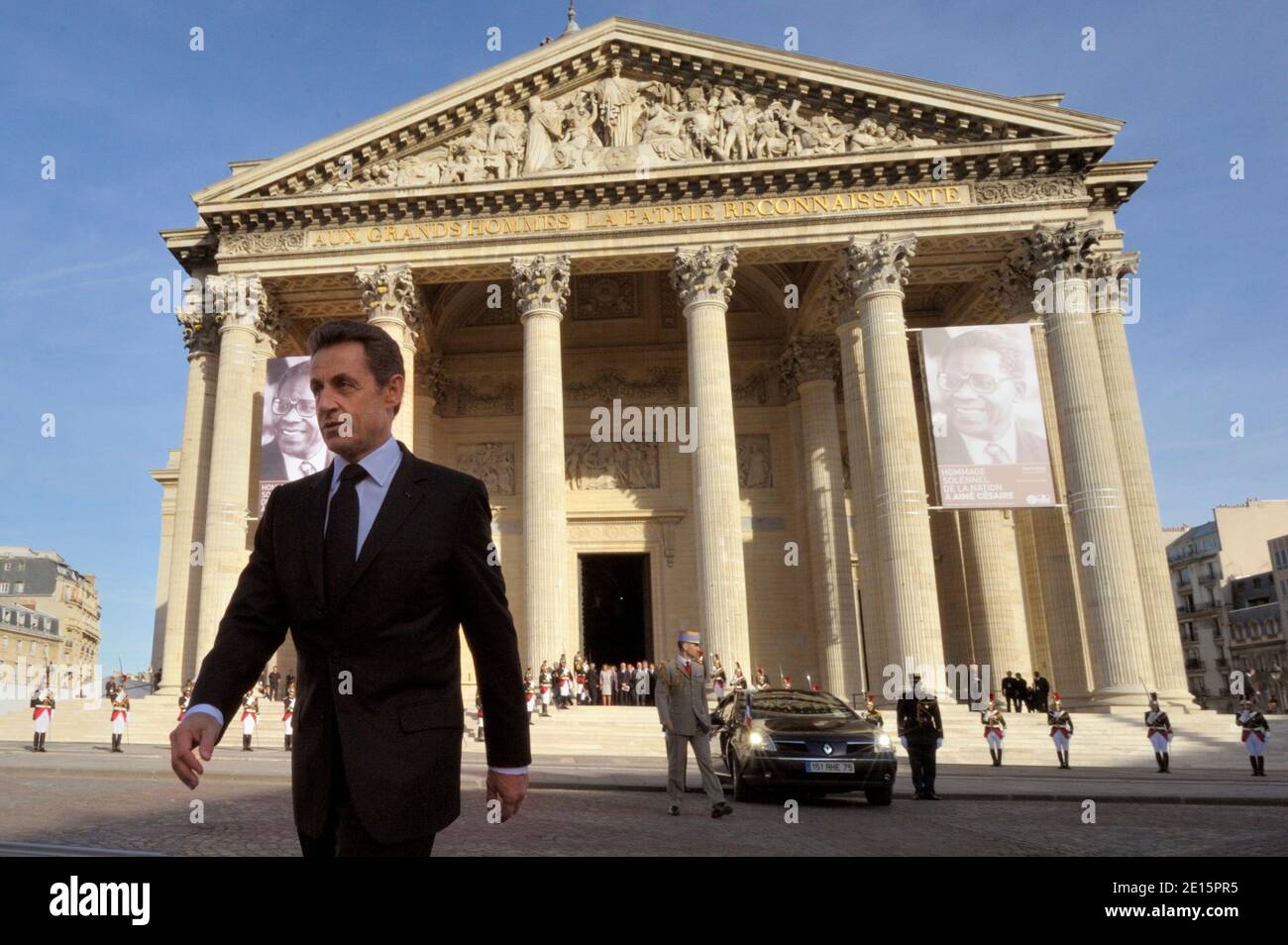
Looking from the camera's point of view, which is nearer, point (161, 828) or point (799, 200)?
point (161, 828)

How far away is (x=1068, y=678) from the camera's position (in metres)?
25.7

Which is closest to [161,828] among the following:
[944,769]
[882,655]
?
[944,769]

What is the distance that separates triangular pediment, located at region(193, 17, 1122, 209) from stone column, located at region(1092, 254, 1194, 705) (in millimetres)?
5815

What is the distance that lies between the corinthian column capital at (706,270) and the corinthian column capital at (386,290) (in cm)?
801

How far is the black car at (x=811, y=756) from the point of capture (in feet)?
38.4

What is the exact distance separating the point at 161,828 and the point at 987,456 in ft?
67.6

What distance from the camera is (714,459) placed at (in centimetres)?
2491

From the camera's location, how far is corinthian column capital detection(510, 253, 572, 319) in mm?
26609

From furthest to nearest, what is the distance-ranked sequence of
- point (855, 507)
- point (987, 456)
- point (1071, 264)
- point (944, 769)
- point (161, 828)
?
point (855, 507) < point (1071, 264) < point (987, 456) < point (944, 769) < point (161, 828)

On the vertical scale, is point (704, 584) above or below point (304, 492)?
above

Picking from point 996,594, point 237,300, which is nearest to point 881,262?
point 996,594

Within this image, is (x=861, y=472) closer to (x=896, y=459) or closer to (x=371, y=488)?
(x=896, y=459)

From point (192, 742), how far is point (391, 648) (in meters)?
0.60
